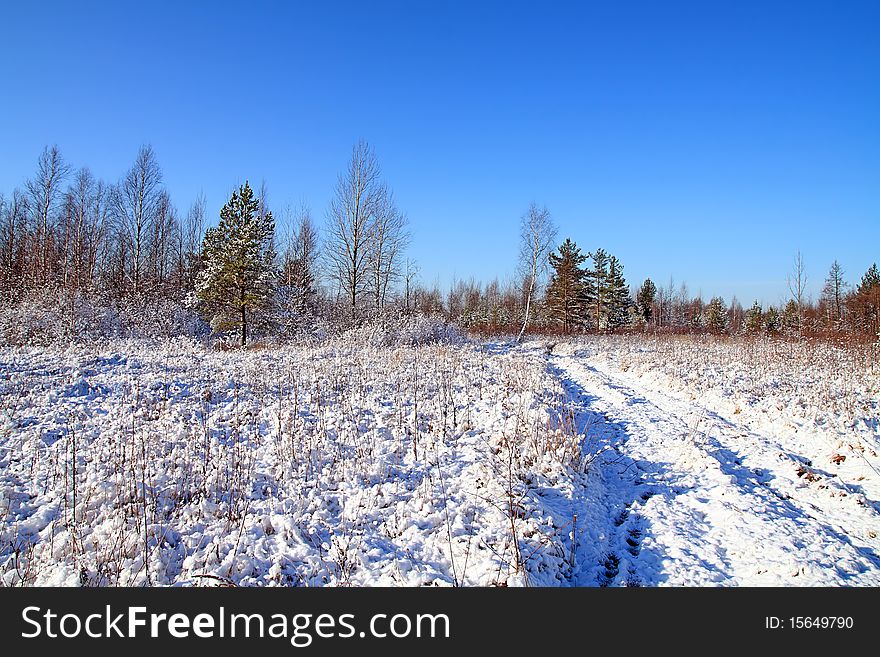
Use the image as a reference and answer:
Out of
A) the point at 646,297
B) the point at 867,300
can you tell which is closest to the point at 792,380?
the point at 867,300

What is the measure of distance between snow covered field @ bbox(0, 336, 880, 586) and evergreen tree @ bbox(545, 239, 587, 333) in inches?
1290

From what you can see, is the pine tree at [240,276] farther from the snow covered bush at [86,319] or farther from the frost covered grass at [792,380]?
the frost covered grass at [792,380]

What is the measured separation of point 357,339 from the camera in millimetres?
18969

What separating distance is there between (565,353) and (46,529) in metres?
22.6

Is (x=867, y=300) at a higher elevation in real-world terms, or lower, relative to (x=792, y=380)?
higher

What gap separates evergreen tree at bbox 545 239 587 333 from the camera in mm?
41875

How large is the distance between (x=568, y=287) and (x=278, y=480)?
1593 inches

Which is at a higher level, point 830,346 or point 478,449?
point 830,346

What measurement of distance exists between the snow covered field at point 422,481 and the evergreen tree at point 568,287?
32.8 meters

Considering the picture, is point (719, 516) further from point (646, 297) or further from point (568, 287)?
point (646, 297)

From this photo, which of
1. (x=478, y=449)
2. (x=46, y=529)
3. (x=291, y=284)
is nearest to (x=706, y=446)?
(x=478, y=449)

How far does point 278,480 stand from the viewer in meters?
5.45

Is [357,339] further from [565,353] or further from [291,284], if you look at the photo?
[291,284]

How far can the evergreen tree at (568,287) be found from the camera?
41.9 metres
